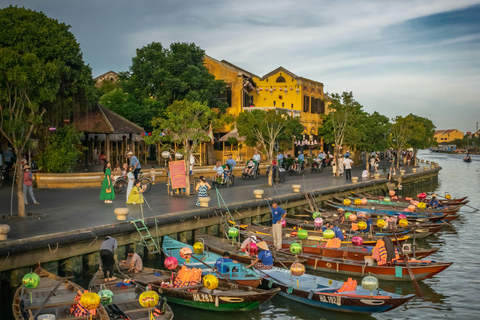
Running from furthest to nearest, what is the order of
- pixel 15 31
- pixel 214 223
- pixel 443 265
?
pixel 15 31 < pixel 214 223 < pixel 443 265

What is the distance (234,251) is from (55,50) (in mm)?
18256

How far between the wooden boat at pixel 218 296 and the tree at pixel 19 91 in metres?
8.35

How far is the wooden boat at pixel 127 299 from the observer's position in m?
13.8

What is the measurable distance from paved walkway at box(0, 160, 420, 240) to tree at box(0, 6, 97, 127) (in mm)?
6450

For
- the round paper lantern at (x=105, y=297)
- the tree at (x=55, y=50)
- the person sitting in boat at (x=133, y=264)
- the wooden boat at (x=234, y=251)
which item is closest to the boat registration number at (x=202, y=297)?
the round paper lantern at (x=105, y=297)

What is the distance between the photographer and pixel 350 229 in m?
26.1

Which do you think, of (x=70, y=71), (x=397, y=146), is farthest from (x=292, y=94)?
(x=70, y=71)

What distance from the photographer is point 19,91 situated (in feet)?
67.9

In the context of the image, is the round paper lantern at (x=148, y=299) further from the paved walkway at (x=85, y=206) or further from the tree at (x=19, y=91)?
the tree at (x=19, y=91)

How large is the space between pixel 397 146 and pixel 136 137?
37.4m

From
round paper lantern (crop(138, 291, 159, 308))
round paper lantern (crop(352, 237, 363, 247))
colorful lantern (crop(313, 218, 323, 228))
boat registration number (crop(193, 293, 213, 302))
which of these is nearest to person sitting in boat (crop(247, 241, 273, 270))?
boat registration number (crop(193, 293, 213, 302))

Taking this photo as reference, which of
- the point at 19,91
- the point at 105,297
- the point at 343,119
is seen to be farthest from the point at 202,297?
the point at 343,119

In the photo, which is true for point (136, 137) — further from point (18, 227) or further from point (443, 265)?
point (443, 265)

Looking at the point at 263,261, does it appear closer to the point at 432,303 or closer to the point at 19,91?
the point at 432,303
